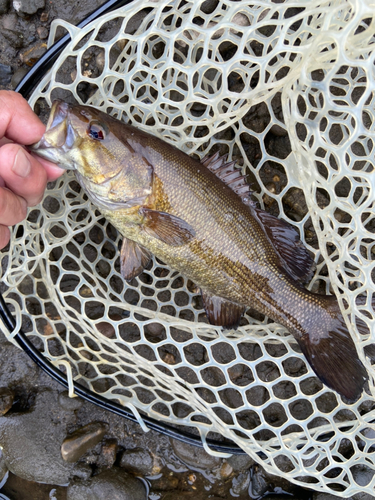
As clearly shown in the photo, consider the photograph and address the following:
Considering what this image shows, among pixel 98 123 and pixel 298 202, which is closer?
pixel 98 123

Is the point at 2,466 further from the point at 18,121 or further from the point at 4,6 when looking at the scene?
the point at 4,6

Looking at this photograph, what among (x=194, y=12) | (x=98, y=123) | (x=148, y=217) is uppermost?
(x=194, y=12)

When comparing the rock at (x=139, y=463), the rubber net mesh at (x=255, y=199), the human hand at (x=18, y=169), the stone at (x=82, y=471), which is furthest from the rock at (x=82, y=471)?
the human hand at (x=18, y=169)

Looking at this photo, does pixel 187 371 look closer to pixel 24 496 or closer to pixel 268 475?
pixel 268 475

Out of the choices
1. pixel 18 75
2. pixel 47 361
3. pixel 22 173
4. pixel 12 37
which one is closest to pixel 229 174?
pixel 22 173

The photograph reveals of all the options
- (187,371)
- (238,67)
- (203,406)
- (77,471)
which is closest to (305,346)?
(203,406)

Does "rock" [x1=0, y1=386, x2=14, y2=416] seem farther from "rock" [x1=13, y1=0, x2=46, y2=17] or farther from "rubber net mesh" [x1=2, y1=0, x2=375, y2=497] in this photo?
"rock" [x1=13, y1=0, x2=46, y2=17]

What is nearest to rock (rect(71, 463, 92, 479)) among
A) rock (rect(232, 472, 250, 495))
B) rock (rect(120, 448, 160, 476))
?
rock (rect(120, 448, 160, 476))
